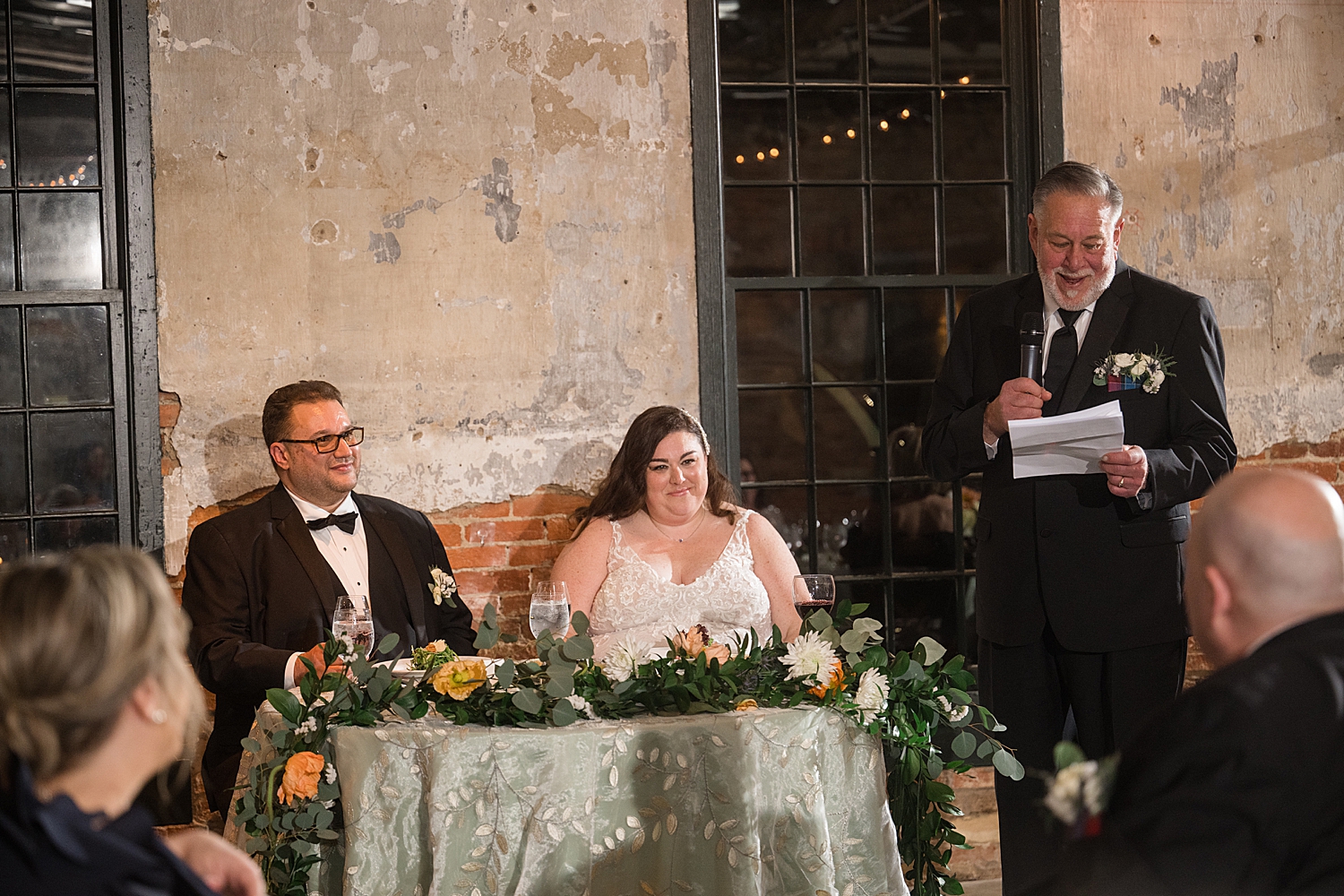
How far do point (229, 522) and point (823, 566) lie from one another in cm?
225

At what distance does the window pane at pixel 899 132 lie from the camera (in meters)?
4.86

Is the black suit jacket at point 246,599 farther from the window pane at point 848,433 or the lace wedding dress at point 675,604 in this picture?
the window pane at point 848,433

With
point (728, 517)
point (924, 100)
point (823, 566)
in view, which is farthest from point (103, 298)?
point (924, 100)

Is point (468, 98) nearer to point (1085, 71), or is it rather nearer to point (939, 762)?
point (1085, 71)

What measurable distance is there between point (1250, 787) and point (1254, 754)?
39mm

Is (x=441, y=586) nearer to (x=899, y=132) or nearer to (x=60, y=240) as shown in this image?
(x=60, y=240)

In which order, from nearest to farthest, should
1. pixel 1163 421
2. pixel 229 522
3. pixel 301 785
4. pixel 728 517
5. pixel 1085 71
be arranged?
pixel 301 785 → pixel 1163 421 → pixel 229 522 → pixel 728 517 → pixel 1085 71

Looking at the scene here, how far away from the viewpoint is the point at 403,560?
3938 millimetres

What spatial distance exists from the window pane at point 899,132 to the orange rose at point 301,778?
3.30 m

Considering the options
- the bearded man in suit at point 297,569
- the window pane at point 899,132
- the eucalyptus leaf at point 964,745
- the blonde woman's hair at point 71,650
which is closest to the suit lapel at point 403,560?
the bearded man in suit at point 297,569

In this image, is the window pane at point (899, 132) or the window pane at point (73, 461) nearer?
the window pane at point (73, 461)

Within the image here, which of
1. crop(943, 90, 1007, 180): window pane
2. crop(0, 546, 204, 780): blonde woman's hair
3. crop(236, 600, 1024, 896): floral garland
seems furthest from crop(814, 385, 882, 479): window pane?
A: crop(0, 546, 204, 780): blonde woman's hair

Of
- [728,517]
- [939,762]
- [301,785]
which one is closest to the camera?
[301,785]

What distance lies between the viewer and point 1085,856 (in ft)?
4.93
